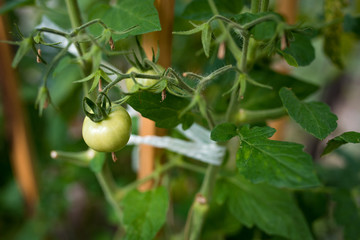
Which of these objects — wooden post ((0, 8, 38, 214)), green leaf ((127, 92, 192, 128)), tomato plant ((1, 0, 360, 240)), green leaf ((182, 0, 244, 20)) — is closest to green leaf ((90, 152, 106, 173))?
tomato plant ((1, 0, 360, 240))

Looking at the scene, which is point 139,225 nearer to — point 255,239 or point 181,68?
→ point 255,239

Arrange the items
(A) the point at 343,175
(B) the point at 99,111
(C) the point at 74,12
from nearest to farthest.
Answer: (B) the point at 99,111, (C) the point at 74,12, (A) the point at 343,175

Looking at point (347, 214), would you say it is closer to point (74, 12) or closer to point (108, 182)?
point (108, 182)

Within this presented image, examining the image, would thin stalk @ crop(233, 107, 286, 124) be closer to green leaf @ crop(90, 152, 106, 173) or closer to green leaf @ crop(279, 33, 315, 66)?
green leaf @ crop(279, 33, 315, 66)

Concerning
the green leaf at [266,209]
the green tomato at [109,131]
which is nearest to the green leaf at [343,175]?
the green leaf at [266,209]

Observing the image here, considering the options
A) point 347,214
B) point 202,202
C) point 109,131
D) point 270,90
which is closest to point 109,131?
point 109,131
